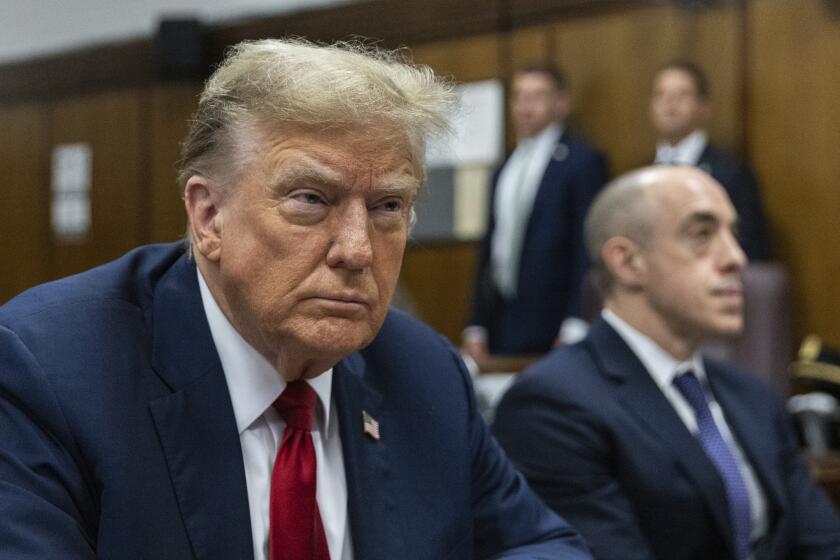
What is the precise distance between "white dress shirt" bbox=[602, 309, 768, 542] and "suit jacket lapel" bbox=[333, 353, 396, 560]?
1080 millimetres

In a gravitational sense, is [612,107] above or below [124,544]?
above

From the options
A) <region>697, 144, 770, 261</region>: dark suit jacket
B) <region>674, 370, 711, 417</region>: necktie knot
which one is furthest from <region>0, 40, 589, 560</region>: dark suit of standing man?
<region>697, 144, 770, 261</region>: dark suit jacket

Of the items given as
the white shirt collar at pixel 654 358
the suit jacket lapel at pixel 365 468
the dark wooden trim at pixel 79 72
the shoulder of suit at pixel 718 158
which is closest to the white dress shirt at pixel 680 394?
the white shirt collar at pixel 654 358

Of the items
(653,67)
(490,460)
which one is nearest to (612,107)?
(653,67)

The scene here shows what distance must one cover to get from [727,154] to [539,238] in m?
0.99

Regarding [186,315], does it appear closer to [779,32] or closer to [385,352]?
[385,352]

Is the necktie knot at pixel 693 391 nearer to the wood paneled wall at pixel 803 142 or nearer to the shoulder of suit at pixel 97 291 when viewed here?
the shoulder of suit at pixel 97 291

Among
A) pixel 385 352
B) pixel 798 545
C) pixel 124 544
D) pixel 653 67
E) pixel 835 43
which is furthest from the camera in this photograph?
pixel 653 67

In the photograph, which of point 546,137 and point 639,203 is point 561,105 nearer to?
point 546,137

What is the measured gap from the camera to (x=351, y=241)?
1.70 metres

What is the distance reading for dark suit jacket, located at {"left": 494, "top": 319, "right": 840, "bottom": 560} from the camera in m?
2.62

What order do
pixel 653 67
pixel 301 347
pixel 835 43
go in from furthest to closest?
1. pixel 653 67
2. pixel 835 43
3. pixel 301 347

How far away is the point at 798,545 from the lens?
286 cm

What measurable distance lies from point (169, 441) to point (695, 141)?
16.0 ft
